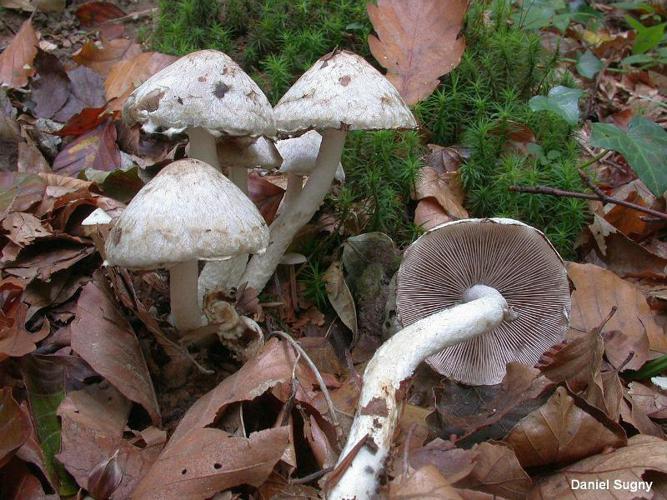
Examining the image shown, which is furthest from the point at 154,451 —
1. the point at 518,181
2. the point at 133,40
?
the point at 133,40

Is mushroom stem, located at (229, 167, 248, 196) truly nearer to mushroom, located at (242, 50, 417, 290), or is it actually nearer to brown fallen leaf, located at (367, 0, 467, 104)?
Result: mushroom, located at (242, 50, 417, 290)

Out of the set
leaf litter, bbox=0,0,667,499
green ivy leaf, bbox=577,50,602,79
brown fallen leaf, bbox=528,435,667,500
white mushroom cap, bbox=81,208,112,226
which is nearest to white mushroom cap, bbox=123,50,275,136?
white mushroom cap, bbox=81,208,112,226

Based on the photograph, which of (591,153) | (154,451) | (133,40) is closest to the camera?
(154,451)

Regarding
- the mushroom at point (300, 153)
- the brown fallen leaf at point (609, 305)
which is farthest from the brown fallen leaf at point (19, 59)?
the brown fallen leaf at point (609, 305)

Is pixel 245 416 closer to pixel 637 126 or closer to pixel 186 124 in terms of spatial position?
pixel 186 124

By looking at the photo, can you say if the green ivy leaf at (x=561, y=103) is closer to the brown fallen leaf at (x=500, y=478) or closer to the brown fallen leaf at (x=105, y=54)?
the brown fallen leaf at (x=500, y=478)

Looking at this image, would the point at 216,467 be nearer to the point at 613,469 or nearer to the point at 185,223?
the point at 185,223
